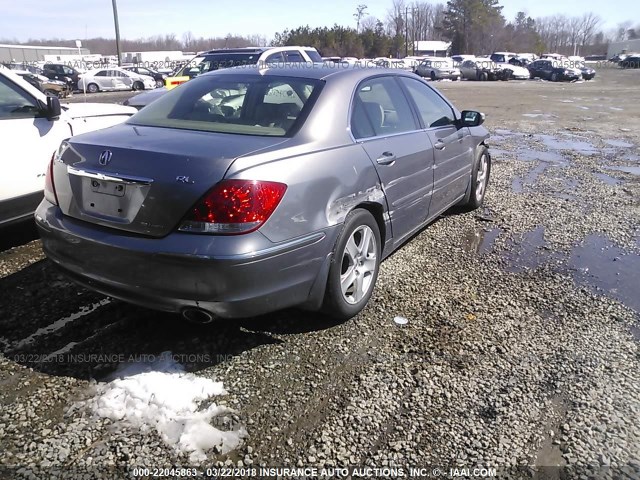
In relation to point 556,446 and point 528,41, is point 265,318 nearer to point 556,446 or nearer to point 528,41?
point 556,446

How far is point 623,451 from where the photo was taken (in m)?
2.40

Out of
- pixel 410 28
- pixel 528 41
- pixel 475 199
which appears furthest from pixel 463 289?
pixel 528 41

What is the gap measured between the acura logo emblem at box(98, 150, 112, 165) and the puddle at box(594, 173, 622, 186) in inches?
272

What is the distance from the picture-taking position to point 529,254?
4.82 meters

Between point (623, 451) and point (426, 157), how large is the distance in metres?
2.56

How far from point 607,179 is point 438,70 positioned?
36.4 metres

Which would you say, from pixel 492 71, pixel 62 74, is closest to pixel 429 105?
pixel 62 74

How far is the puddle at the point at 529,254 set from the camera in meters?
4.56

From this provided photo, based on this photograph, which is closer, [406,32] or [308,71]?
[308,71]

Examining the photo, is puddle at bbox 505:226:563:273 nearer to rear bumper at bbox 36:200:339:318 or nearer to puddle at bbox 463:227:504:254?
puddle at bbox 463:227:504:254

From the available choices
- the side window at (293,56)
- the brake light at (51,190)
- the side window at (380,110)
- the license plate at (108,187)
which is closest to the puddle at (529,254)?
the side window at (380,110)

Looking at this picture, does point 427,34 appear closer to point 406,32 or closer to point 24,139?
point 406,32

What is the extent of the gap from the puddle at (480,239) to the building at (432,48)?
9866cm

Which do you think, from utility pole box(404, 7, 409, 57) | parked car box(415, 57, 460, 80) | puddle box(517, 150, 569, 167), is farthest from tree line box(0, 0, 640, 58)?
puddle box(517, 150, 569, 167)
